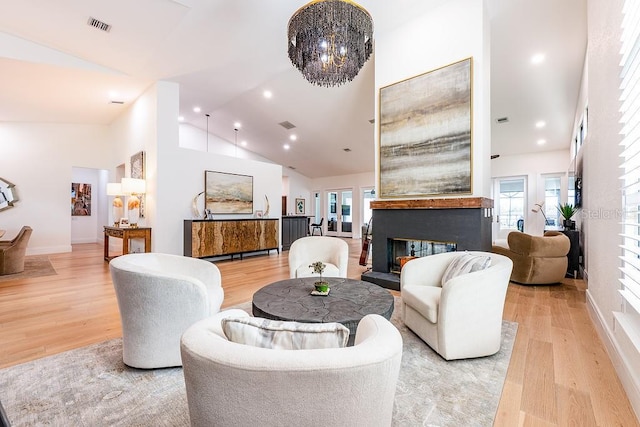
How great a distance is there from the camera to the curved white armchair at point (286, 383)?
68cm

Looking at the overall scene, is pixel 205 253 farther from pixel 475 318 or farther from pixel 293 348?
pixel 293 348

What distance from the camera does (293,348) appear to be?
828 millimetres

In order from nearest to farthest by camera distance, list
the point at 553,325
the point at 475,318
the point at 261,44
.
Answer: the point at 475,318, the point at 553,325, the point at 261,44

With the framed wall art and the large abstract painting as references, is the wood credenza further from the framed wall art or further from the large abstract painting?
the large abstract painting

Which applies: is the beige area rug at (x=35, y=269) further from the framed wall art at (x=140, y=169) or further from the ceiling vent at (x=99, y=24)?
the ceiling vent at (x=99, y=24)

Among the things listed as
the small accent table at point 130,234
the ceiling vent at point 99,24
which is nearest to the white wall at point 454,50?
the ceiling vent at point 99,24

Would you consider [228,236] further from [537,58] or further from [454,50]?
[537,58]

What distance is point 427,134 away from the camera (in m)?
3.78

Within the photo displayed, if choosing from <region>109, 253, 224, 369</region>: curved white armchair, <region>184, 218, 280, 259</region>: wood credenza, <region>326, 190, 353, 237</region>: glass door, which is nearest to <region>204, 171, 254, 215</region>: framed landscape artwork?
<region>184, 218, 280, 259</region>: wood credenza

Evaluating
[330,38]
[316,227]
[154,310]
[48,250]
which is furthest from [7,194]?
[316,227]

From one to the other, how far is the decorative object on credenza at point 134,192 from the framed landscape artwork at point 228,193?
Answer: 1198mm

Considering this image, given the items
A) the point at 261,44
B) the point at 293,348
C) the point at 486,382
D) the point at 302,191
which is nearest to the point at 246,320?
the point at 293,348

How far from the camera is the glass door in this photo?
469 inches

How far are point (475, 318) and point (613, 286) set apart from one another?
1122 millimetres
